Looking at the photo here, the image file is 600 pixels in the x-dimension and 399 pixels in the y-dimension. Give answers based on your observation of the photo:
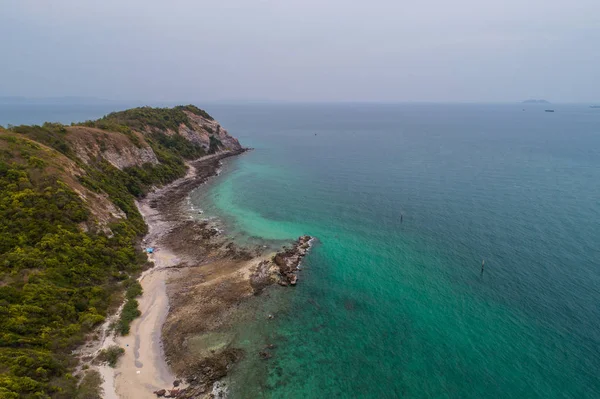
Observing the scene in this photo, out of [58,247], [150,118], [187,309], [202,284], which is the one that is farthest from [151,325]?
[150,118]

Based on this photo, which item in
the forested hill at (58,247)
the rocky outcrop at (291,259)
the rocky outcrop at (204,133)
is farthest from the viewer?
the rocky outcrop at (204,133)

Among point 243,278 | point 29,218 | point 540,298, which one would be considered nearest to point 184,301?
point 243,278

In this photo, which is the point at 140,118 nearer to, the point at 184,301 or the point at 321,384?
the point at 184,301

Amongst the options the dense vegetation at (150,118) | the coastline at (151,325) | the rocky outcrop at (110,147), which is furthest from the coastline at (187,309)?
the dense vegetation at (150,118)

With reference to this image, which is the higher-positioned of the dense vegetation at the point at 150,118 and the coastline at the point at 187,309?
the dense vegetation at the point at 150,118

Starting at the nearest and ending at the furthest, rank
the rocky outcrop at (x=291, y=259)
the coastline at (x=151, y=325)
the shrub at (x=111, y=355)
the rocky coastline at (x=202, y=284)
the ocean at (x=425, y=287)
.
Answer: the coastline at (x=151, y=325) < the ocean at (x=425, y=287) < the shrub at (x=111, y=355) < the rocky coastline at (x=202, y=284) < the rocky outcrop at (x=291, y=259)

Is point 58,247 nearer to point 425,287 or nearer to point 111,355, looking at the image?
point 111,355

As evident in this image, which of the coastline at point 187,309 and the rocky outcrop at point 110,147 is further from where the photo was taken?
the rocky outcrop at point 110,147

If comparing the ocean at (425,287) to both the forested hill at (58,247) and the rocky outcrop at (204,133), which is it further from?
the rocky outcrop at (204,133)
